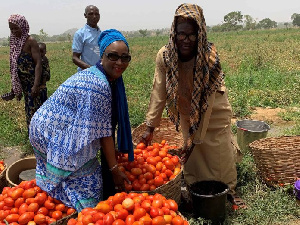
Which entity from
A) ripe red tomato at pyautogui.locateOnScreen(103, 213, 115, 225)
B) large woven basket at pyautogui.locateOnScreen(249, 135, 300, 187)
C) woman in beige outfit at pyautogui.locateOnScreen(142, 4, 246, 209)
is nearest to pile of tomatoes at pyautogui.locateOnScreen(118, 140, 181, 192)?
woman in beige outfit at pyautogui.locateOnScreen(142, 4, 246, 209)

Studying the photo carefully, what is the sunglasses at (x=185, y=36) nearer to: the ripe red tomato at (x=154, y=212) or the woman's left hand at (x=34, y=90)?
the ripe red tomato at (x=154, y=212)

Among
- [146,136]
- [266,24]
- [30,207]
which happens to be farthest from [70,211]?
[266,24]

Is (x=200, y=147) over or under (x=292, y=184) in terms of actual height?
over

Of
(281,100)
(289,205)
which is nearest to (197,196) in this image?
(289,205)

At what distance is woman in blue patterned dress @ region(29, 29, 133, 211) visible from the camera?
227cm

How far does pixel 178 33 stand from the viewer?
2568mm

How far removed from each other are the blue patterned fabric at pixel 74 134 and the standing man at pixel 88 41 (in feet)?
6.64

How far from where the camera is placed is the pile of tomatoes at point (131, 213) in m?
2.07

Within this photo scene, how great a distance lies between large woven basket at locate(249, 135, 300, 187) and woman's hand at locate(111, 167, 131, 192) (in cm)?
160

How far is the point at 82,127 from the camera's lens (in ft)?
7.47

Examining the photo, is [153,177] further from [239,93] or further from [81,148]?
[239,93]

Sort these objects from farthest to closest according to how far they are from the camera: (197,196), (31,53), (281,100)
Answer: (281,100), (31,53), (197,196)

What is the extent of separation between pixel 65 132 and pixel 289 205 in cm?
234

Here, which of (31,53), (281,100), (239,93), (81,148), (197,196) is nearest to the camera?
(81,148)
